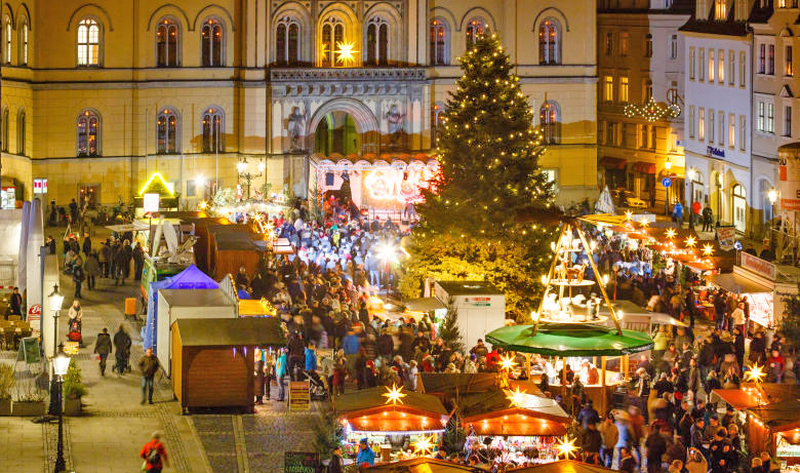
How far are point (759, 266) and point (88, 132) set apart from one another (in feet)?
120

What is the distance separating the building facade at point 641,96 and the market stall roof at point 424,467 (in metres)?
53.0

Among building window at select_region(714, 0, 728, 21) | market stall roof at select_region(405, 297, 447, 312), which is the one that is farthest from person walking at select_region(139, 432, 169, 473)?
building window at select_region(714, 0, 728, 21)

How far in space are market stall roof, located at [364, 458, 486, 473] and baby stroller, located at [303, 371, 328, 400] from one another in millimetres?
12870

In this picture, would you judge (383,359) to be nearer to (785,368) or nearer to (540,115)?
(785,368)

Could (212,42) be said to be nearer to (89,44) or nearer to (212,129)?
(212,129)

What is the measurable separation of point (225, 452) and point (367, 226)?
92.7 feet

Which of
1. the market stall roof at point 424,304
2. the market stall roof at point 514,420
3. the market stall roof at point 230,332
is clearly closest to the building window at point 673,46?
the market stall roof at point 424,304

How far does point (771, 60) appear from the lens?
214 ft

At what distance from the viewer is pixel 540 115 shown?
256 ft

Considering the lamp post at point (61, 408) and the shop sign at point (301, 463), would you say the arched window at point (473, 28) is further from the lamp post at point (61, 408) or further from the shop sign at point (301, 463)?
the shop sign at point (301, 463)

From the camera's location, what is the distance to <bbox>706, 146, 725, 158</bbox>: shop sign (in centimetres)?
7081

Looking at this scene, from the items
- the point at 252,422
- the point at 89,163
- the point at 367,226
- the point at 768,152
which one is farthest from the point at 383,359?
the point at 89,163

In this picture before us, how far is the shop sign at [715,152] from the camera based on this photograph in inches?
2788

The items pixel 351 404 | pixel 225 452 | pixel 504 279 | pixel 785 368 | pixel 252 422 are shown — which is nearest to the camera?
pixel 351 404
